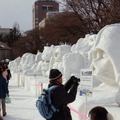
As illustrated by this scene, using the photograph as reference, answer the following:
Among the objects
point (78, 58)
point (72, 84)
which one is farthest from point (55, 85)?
point (78, 58)

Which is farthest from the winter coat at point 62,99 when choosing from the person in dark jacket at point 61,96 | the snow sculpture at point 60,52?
the snow sculpture at point 60,52

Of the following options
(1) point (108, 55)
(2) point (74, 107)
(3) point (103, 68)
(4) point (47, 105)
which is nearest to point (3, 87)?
(2) point (74, 107)

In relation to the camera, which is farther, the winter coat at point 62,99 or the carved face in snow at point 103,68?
the carved face in snow at point 103,68

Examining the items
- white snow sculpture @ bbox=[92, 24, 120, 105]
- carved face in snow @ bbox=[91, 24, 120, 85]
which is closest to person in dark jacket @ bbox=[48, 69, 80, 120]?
white snow sculpture @ bbox=[92, 24, 120, 105]

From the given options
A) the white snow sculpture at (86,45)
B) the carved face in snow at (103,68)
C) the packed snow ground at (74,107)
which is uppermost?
the white snow sculpture at (86,45)

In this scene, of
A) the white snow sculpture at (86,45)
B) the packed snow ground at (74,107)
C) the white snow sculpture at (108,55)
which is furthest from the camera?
the white snow sculpture at (86,45)

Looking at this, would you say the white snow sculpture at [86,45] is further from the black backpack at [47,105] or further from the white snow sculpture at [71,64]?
the black backpack at [47,105]

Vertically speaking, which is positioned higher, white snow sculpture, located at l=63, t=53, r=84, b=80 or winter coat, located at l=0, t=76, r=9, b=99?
white snow sculpture, located at l=63, t=53, r=84, b=80

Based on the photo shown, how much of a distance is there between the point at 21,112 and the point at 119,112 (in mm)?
5917

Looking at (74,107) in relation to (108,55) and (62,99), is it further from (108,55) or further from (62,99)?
(62,99)

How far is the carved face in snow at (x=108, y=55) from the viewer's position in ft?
22.2

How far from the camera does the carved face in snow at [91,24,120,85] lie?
22.2ft

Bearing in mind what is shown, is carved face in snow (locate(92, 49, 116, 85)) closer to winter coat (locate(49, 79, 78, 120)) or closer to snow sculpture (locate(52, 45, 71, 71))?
winter coat (locate(49, 79, 78, 120))

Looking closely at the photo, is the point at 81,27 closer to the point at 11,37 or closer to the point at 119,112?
the point at 119,112
